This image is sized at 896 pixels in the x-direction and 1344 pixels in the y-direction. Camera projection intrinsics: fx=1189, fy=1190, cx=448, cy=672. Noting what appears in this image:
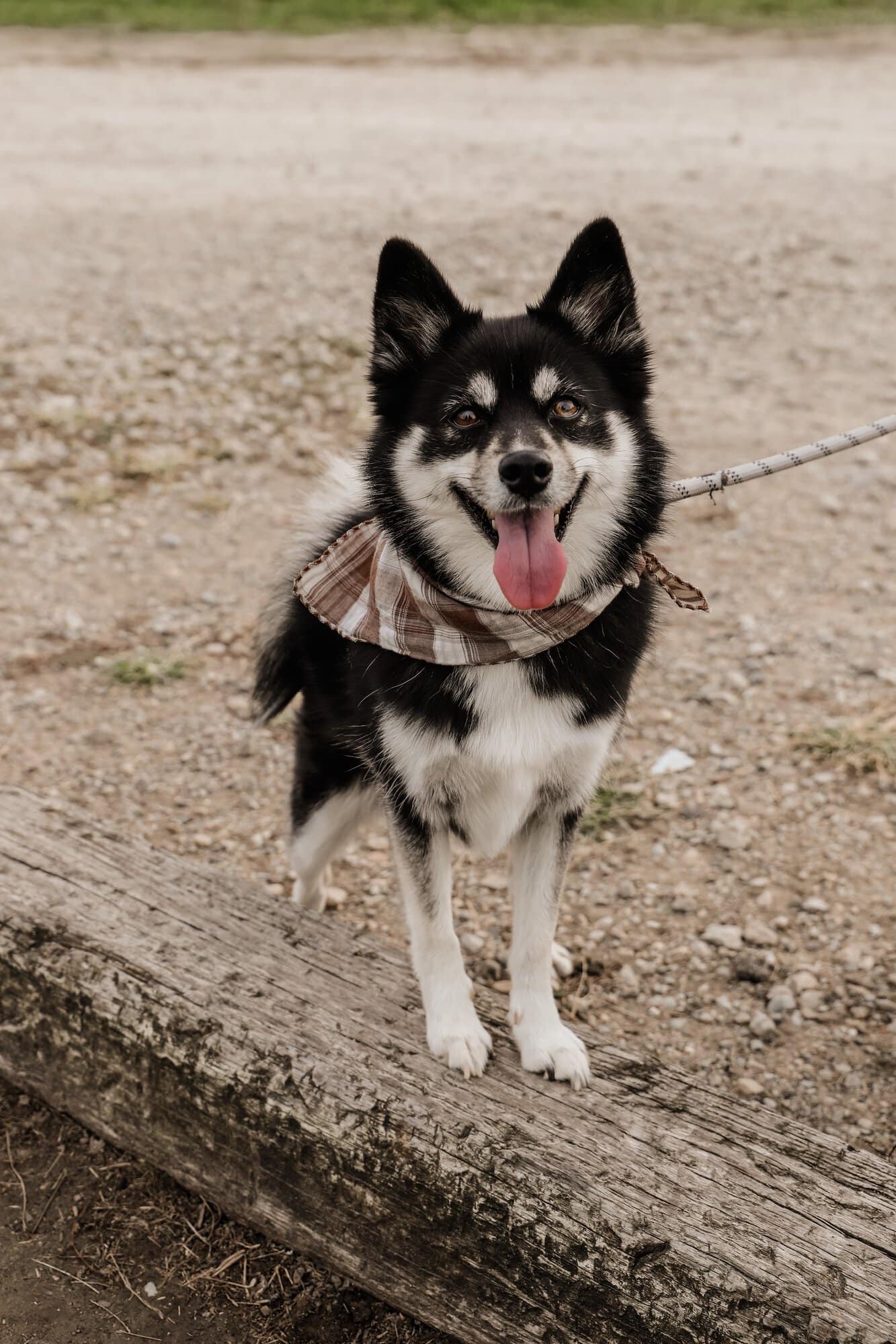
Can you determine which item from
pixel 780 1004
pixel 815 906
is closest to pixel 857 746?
pixel 815 906

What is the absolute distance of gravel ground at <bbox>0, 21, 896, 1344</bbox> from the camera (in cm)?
367

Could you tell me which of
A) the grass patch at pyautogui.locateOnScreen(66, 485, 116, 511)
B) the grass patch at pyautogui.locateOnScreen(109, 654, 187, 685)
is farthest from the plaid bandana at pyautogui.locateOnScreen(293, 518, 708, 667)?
the grass patch at pyautogui.locateOnScreen(66, 485, 116, 511)

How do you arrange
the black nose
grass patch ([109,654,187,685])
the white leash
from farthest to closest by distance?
1. grass patch ([109,654,187,685])
2. the white leash
3. the black nose

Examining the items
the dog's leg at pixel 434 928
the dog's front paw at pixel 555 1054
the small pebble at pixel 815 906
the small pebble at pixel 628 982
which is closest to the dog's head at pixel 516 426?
the dog's leg at pixel 434 928

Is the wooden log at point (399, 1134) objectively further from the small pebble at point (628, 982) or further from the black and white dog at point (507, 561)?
the small pebble at point (628, 982)

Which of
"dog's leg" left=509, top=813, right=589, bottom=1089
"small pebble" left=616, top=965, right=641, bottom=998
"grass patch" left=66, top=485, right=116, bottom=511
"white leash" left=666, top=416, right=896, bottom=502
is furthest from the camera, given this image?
"grass patch" left=66, top=485, right=116, bottom=511

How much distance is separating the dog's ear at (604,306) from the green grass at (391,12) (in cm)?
1402

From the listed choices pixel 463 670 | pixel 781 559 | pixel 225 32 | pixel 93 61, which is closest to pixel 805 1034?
pixel 463 670

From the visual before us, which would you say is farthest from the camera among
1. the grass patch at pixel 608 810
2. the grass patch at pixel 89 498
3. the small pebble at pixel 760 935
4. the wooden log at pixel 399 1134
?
the grass patch at pixel 89 498

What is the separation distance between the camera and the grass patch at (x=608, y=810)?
4.09 metres

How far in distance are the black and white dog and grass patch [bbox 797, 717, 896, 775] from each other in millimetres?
1749

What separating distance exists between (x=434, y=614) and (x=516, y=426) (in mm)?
449

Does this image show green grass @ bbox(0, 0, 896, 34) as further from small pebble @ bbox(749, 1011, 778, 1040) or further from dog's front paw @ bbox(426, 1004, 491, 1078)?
dog's front paw @ bbox(426, 1004, 491, 1078)

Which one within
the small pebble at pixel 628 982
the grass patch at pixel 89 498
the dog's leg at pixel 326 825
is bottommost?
the small pebble at pixel 628 982
